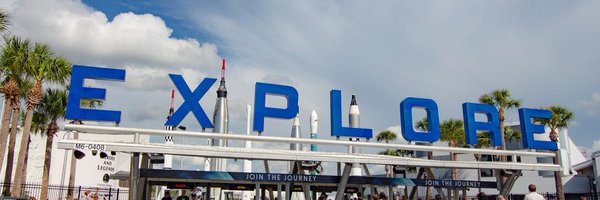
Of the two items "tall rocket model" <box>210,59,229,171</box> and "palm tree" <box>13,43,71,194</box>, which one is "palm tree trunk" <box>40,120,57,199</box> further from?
"tall rocket model" <box>210,59,229,171</box>

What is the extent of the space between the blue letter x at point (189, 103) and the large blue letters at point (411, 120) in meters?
7.65

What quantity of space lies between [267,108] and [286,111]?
2.44ft

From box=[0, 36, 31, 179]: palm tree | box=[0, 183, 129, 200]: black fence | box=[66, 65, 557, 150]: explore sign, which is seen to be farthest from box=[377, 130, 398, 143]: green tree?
box=[0, 36, 31, 179]: palm tree

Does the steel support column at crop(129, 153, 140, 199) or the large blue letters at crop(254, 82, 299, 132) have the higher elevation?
the large blue letters at crop(254, 82, 299, 132)

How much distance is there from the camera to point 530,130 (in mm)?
21328

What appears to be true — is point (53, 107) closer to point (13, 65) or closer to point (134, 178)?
point (13, 65)

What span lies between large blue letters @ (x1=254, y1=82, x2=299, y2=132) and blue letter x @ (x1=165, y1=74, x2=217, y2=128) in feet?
5.81

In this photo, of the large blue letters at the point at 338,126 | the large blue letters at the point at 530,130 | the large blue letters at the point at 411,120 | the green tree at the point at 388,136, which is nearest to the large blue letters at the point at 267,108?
the large blue letters at the point at 338,126

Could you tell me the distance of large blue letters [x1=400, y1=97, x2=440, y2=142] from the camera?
2025 centimetres

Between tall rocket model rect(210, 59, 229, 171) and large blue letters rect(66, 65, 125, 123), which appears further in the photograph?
tall rocket model rect(210, 59, 229, 171)

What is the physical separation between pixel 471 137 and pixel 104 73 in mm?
14150

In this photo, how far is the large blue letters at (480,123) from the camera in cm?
2092

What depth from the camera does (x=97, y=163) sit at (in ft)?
178

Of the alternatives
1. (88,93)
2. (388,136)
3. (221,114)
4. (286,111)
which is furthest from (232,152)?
(388,136)
